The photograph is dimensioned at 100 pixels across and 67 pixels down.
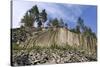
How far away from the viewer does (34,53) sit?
244 centimetres

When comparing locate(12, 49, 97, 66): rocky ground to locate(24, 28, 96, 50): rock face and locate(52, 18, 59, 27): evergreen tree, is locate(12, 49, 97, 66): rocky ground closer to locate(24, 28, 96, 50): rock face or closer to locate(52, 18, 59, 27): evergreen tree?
locate(24, 28, 96, 50): rock face

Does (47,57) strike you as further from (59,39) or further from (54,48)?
(59,39)

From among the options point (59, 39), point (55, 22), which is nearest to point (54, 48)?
point (59, 39)

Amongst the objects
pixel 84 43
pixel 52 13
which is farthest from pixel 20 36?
pixel 84 43

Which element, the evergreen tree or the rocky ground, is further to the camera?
the evergreen tree

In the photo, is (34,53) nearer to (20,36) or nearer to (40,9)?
(20,36)

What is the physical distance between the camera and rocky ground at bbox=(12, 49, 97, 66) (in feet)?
7.77

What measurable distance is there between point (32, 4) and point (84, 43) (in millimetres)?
852

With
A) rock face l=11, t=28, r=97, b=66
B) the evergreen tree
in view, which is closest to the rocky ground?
rock face l=11, t=28, r=97, b=66

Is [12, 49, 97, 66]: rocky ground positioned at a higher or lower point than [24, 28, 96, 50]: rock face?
lower

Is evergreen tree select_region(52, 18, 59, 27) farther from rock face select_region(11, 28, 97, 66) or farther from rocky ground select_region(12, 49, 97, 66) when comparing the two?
rocky ground select_region(12, 49, 97, 66)

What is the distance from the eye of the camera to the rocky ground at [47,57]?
7.77 ft

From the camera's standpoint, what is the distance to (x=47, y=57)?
8.19 feet

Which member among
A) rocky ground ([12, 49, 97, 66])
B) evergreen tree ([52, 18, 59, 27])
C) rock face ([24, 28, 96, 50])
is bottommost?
rocky ground ([12, 49, 97, 66])
